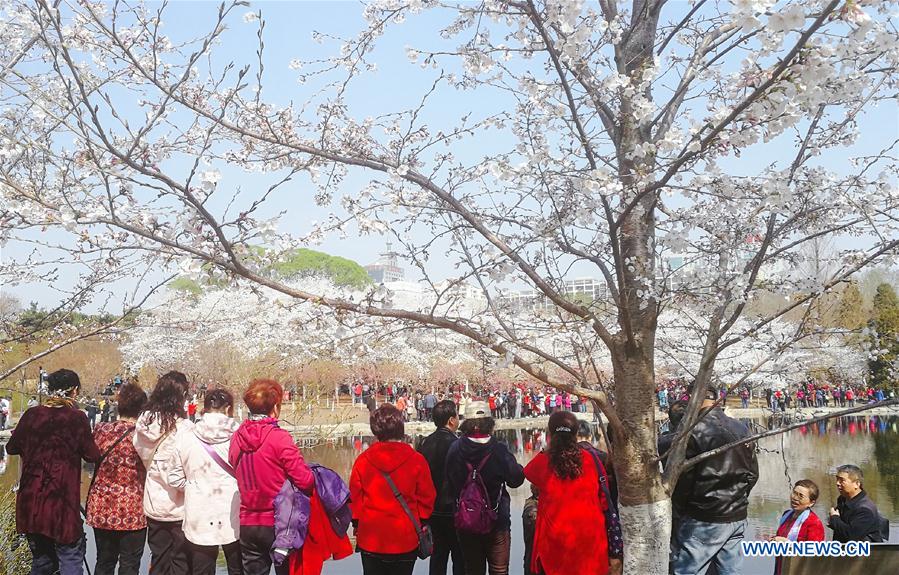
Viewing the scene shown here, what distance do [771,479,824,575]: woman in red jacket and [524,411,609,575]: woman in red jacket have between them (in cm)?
115

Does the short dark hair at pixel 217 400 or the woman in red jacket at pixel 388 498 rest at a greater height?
the short dark hair at pixel 217 400

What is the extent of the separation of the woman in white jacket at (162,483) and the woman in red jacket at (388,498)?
101 centimetres

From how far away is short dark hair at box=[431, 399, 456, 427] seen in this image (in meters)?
5.15

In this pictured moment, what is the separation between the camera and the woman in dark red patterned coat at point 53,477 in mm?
4297

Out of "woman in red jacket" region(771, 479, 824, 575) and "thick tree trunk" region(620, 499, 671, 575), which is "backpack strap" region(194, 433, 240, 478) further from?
"woman in red jacket" region(771, 479, 824, 575)

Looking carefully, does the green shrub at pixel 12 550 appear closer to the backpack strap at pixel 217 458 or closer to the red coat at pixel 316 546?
the backpack strap at pixel 217 458

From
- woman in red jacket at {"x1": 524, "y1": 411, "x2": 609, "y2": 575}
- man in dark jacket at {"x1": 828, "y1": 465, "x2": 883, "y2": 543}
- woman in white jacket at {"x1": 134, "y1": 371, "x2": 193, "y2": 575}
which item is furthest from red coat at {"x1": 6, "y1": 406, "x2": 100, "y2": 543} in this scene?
man in dark jacket at {"x1": 828, "y1": 465, "x2": 883, "y2": 543}

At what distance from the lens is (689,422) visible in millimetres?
3371

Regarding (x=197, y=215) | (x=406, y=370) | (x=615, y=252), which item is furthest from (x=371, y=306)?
(x=406, y=370)


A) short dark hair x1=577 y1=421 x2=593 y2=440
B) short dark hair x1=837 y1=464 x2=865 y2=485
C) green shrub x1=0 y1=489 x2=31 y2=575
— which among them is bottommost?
green shrub x1=0 y1=489 x2=31 y2=575

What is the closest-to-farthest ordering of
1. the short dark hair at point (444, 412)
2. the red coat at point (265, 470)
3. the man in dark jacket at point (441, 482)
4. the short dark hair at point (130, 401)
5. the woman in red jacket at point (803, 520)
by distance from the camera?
the red coat at point (265, 470)
the woman in red jacket at point (803, 520)
the short dark hair at point (130, 401)
the man in dark jacket at point (441, 482)
the short dark hair at point (444, 412)

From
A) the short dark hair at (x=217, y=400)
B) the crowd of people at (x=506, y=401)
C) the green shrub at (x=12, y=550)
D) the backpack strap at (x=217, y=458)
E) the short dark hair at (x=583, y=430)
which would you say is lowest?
the green shrub at (x=12, y=550)

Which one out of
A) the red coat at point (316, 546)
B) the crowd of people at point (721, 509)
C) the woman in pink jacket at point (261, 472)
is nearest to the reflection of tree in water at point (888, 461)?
the crowd of people at point (721, 509)

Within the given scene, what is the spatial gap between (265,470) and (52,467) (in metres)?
1.30
